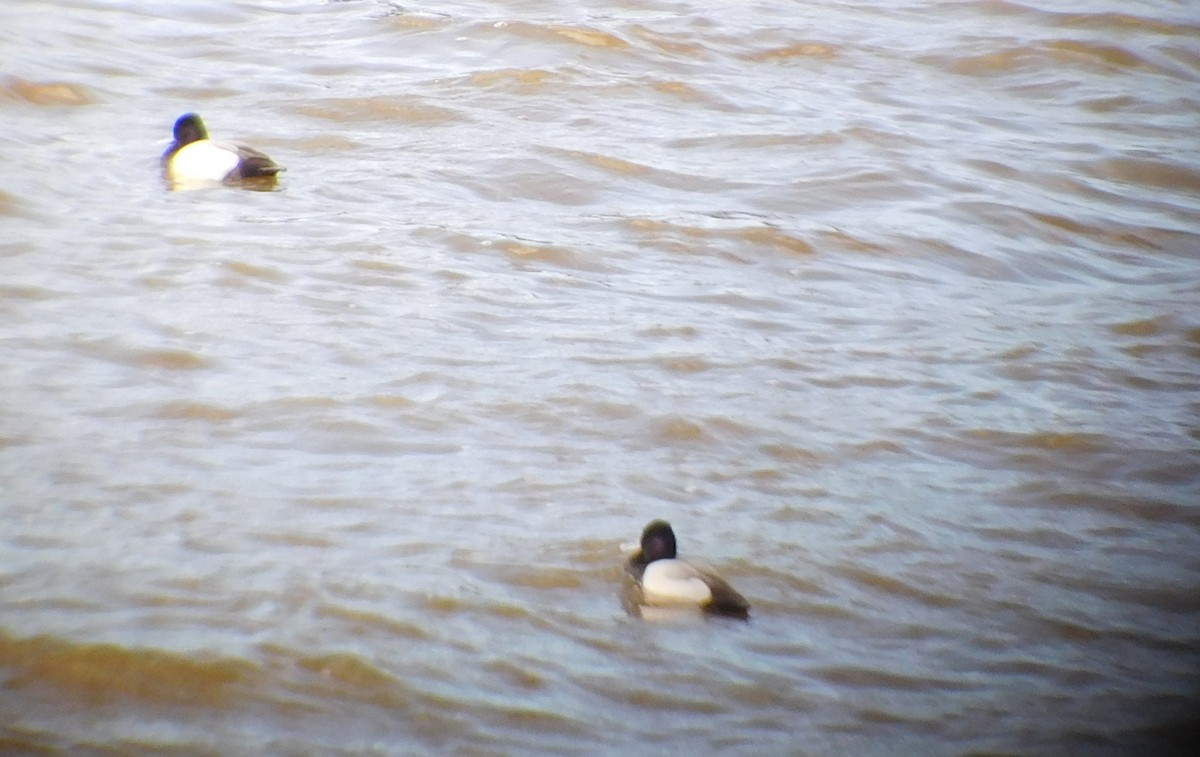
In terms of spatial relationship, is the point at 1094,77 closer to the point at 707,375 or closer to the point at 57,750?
the point at 707,375

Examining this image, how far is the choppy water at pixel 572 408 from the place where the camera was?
13.5 ft

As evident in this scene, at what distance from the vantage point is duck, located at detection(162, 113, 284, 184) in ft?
26.7

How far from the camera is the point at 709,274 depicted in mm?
7738

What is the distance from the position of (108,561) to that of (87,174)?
14.1 ft

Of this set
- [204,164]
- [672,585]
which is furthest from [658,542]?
[204,164]

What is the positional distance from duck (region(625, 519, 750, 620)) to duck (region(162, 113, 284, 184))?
4.45 metres

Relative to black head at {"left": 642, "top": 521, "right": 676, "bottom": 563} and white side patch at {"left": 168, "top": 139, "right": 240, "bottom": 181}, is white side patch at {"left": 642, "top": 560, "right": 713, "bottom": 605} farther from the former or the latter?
white side patch at {"left": 168, "top": 139, "right": 240, "bottom": 181}

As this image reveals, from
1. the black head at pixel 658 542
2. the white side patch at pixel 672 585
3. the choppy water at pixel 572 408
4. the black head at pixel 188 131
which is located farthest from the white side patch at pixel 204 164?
the white side patch at pixel 672 585

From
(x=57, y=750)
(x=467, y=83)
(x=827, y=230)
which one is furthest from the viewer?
(x=467, y=83)

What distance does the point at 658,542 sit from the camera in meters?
4.66

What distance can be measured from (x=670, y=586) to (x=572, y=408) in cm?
163

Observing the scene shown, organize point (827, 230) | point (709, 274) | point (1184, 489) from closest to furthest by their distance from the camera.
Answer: point (1184, 489), point (709, 274), point (827, 230)

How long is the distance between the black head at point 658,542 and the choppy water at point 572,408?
0.61 feet

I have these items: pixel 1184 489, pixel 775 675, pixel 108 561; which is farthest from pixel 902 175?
pixel 108 561
